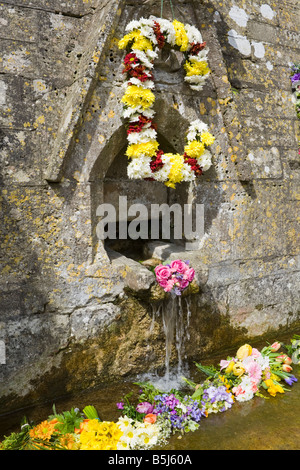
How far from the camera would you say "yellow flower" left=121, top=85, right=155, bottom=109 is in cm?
318

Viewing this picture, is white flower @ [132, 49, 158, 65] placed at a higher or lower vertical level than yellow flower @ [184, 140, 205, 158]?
higher

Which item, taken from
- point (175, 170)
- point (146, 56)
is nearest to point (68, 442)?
point (175, 170)

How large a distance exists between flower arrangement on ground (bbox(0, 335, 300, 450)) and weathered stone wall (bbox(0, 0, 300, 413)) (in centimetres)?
44

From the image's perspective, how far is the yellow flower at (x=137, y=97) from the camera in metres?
3.18

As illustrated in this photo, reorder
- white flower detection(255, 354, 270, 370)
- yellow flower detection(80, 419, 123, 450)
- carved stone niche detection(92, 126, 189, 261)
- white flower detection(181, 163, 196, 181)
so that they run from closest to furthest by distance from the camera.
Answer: yellow flower detection(80, 419, 123, 450) < white flower detection(181, 163, 196, 181) < white flower detection(255, 354, 270, 370) < carved stone niche detection(92, 126, 189, 261)

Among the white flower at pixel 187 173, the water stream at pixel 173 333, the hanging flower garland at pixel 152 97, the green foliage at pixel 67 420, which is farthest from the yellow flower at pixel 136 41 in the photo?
the green foliage at pixel 67 420

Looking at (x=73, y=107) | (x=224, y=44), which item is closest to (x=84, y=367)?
(x=73, y=107)

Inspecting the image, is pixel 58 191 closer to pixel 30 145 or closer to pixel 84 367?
pixel 30 145

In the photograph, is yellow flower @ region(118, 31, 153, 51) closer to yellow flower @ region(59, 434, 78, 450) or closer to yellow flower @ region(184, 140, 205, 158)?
yellow flower @ region(184, 140, 205, 158)

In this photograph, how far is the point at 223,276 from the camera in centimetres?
404

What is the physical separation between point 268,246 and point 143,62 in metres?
2.39

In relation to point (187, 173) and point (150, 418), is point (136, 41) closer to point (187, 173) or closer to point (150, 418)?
point (187, 173)

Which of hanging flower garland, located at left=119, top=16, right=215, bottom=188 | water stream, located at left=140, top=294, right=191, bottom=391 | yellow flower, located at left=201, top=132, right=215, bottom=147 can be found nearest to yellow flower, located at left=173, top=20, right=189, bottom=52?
hanging flower garland, located at left=119, top=16, right=215, bottom=188

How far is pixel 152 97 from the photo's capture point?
10.6 ft
